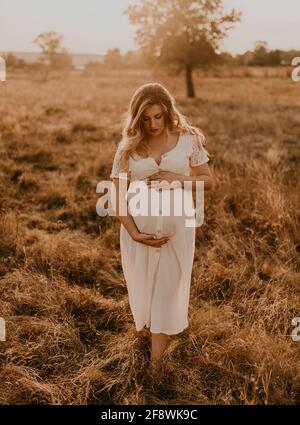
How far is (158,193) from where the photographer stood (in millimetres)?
2877

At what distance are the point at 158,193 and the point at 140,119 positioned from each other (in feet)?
1.57

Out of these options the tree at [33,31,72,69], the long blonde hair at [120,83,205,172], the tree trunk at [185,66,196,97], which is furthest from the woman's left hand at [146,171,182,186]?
the tree at [33,31,72,69]

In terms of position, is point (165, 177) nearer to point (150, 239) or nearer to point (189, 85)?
point (150, 239)

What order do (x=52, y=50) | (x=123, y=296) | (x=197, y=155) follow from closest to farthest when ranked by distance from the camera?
(x=197, y=155), (x=123, y=296), (x=52, y=50)

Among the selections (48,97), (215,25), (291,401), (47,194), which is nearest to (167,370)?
(291,401)

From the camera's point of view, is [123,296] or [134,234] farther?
[123,296]

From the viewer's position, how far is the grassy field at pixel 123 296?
297cm

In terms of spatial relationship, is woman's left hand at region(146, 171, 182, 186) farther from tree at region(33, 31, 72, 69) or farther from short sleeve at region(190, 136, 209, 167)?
tree at region(33, 31, 72, 69)

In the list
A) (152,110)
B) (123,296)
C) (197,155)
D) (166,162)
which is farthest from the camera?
(123,296)

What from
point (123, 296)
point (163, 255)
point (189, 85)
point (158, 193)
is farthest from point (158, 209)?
point (189, 85)

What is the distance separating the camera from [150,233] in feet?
9.46

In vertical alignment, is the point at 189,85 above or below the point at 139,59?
below

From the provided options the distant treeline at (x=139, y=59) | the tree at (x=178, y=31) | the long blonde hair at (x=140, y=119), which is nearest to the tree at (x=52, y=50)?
the distant treeline at (x=139, y=59)
